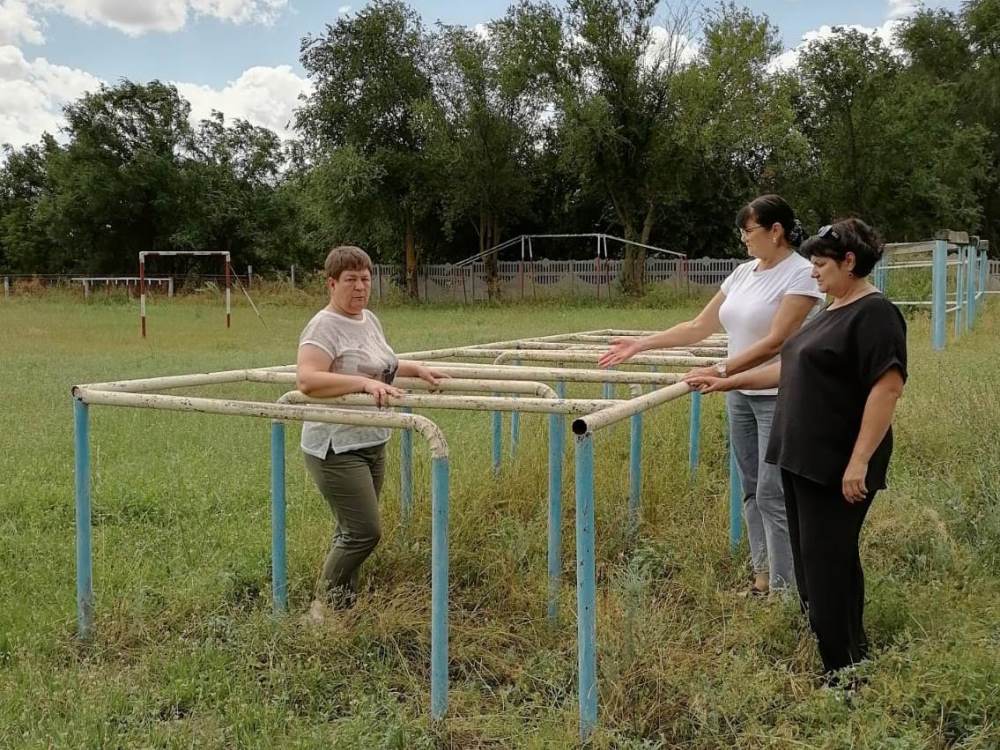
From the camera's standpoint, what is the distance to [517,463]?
5.35 m

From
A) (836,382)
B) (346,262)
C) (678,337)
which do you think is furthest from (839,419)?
(346,262)

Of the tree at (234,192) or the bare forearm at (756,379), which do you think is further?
the tree at (234,192)

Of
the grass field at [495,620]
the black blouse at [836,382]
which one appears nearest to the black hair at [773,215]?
the black blouse at [836,382]

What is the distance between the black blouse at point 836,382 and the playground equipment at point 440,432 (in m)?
0.48

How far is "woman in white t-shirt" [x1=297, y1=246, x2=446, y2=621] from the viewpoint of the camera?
3.70m

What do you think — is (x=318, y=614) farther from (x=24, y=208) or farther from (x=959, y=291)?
(x=24, y=208)

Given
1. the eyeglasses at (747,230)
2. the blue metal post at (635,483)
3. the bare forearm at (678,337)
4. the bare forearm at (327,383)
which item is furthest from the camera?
the blue metal post at (635,483)

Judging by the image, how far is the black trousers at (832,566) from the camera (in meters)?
3.17

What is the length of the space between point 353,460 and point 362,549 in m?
0.35

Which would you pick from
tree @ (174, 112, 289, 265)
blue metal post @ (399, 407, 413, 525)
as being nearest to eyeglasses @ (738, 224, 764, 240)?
blue metal post @ (399, 407, 413, 525)

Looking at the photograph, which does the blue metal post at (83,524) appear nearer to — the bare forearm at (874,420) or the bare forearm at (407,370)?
the bare forearm at (407,370)

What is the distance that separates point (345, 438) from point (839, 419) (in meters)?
1.78

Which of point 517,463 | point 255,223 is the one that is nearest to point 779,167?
point 255,223

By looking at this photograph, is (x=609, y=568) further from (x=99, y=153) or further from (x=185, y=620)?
(x=99, y=153)
